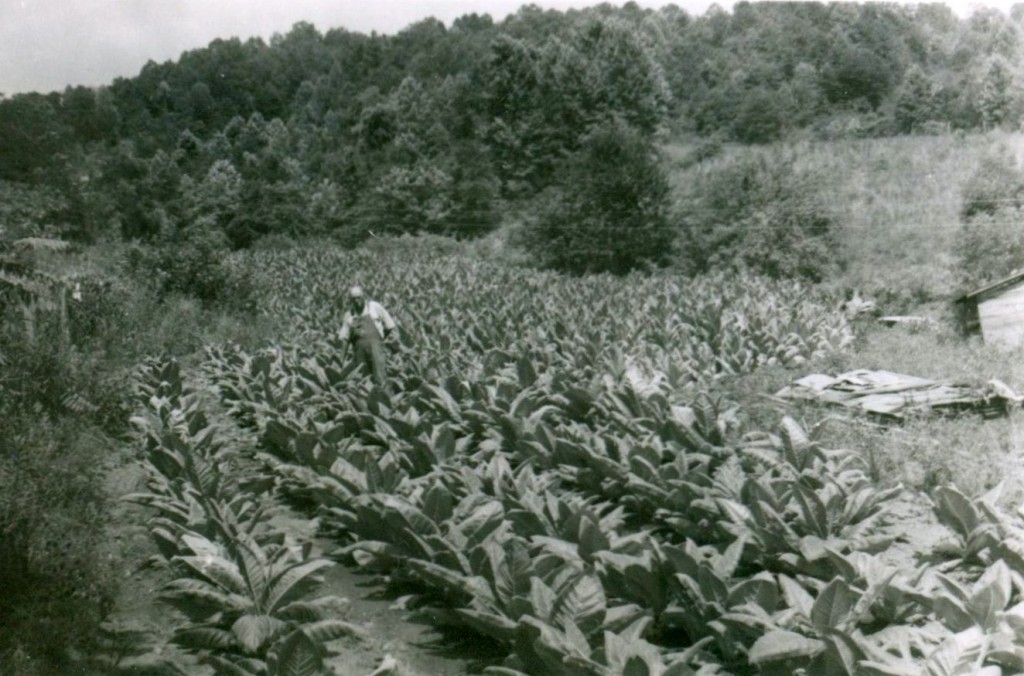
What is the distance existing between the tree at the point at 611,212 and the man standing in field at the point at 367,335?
18.9 m

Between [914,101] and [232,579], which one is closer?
[232,579]

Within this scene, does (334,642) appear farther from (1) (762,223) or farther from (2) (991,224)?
(1) (762,223)

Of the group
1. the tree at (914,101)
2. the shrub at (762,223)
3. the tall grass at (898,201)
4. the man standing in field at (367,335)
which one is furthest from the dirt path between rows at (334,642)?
the shrub at (762,223)

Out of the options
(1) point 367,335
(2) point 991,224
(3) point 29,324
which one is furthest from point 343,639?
(2) point 991,224

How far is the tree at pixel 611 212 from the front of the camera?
98.6 feet

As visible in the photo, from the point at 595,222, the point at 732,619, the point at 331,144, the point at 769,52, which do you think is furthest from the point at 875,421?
the point at 331,144

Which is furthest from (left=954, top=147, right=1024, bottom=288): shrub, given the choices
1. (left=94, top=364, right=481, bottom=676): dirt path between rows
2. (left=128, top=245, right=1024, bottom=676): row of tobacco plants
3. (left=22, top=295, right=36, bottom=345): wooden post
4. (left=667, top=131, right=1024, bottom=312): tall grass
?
(left=22, top=295, right=36, bottom=345): wooden post

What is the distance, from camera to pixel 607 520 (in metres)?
6.19

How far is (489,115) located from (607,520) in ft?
171

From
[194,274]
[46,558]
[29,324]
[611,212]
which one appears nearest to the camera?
[46,558]

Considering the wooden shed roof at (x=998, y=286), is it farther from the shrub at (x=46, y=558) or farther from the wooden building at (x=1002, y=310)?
the shrub at (x=46, y=558)

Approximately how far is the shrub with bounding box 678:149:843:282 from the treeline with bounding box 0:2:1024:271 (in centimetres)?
147

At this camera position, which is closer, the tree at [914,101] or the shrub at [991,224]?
the shrub at [991,224]

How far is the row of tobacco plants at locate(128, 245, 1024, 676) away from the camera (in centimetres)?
415
